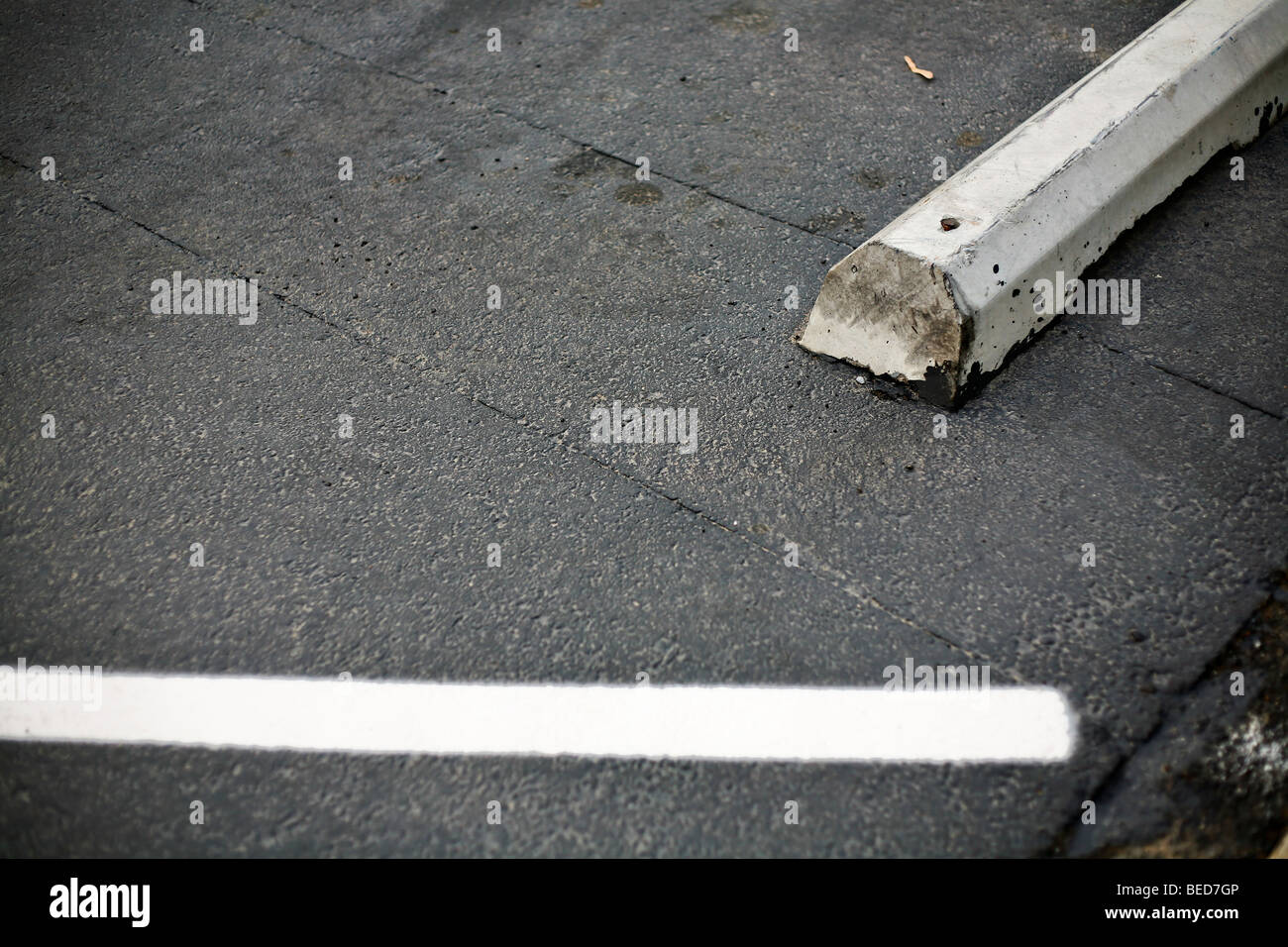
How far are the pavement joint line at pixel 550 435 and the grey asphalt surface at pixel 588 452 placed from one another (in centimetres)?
1

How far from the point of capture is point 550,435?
3240 mm

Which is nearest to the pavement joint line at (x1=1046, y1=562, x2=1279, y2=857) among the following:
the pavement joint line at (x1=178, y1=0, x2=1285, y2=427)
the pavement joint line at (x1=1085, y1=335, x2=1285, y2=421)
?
the pavement joint line at (x1=1085, y1=335, x2=1285, y2=421)

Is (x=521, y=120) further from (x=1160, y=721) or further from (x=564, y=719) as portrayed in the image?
(x=1160, y=721)

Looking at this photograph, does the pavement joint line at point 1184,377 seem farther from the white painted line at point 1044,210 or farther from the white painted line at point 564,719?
the white painted line at point 564,719

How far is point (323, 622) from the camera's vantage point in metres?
2.72

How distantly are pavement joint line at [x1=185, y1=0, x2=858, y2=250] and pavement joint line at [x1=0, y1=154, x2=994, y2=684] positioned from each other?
142cm

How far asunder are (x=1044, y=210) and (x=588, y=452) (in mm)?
1697

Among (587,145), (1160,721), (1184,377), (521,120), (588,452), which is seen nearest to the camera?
(1160,721)

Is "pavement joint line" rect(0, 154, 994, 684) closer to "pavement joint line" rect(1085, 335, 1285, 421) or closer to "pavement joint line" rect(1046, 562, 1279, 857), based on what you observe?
"pavement joint line" rect(1046, 562, 1279, 857)

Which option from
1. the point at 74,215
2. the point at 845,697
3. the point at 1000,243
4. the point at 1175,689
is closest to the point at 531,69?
the point at 74,215

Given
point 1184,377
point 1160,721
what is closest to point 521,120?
point 1184,377
